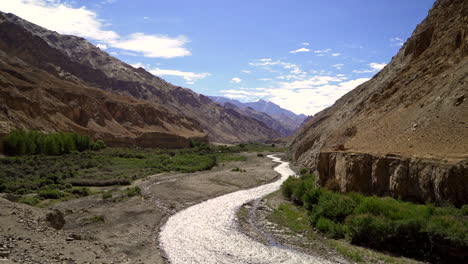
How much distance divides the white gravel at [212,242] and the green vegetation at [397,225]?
10.0 ft

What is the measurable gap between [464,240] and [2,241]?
1689cm

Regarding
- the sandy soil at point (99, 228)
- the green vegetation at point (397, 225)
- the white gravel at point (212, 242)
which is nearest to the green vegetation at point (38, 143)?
the sandy soil at point (99, 228)

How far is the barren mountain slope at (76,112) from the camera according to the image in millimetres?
68069

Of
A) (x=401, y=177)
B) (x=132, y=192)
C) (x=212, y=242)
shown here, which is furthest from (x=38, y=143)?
(x=401, y=177)

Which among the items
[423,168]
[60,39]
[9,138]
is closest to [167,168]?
[9,138]

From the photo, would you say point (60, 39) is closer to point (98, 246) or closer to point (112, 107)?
point (112, 107)

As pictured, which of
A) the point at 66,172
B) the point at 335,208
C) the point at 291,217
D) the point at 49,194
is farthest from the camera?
the point at 66,172

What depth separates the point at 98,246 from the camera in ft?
56.2

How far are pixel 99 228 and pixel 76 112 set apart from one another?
2686 inches

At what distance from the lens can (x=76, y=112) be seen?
83812 mm

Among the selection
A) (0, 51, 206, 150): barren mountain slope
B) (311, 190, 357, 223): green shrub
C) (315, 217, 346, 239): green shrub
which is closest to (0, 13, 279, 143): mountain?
(0, 51, 206, 150): barren mountain slope

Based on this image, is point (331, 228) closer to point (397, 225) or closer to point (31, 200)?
point (397, 225)

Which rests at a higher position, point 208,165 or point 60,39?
point 60,39

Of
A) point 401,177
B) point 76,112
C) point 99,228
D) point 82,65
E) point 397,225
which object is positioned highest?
point 82,65
